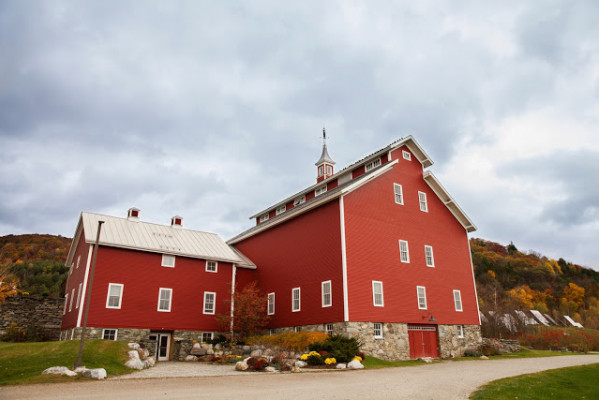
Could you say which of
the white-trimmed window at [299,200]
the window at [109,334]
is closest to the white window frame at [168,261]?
the window at [109,334]

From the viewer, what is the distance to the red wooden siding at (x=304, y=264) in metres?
24.8

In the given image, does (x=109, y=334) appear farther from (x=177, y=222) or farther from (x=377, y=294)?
(x=377, y=294)

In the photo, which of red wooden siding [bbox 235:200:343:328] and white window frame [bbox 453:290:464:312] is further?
white window frame [bbox 453:290:464:312]

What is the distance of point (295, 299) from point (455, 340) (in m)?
10.8

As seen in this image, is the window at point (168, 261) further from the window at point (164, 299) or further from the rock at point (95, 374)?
the rock at point (95, 374)

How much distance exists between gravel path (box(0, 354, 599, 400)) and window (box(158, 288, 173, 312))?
11744 millimetres

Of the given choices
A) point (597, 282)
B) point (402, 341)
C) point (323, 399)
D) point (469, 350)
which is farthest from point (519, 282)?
point (323, 399)

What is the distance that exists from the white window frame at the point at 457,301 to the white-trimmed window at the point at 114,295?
21.2 m

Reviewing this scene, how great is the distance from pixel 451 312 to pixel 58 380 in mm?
22879

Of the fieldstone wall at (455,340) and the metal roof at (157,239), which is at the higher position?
the metal roof at (157,239)

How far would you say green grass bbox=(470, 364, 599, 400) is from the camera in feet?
40.6

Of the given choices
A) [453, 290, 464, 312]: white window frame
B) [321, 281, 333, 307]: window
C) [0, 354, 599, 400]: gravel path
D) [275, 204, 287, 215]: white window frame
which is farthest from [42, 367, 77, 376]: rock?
[453, 290, 464, 312]: white window frame

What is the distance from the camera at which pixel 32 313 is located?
1222 inches

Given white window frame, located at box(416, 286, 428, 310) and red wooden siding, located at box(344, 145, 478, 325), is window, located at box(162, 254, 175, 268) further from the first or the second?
white window frame, located at box(416, 286, 428, 310)
